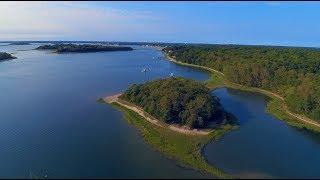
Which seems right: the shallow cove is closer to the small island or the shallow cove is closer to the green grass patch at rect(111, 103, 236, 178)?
the green grass patch at rect(111, 103, 236, 178)

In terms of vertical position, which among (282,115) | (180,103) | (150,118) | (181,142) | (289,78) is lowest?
(282,115)

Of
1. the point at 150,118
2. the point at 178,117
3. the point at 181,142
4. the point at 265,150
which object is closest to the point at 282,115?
the point at 265,150

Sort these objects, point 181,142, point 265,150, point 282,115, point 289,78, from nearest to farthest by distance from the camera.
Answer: point 265,150, point 181,142, point 282,115, point 289,78

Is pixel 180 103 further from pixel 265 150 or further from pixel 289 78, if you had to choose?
pixel 289 78

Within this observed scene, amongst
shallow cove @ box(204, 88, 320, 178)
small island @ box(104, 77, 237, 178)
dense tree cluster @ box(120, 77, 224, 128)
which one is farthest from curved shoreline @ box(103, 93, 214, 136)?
shallow cove @ box(204, 88, 320, 178)

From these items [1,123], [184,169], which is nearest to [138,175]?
[184,169]

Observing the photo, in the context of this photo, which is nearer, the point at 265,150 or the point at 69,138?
the point at 265,150
